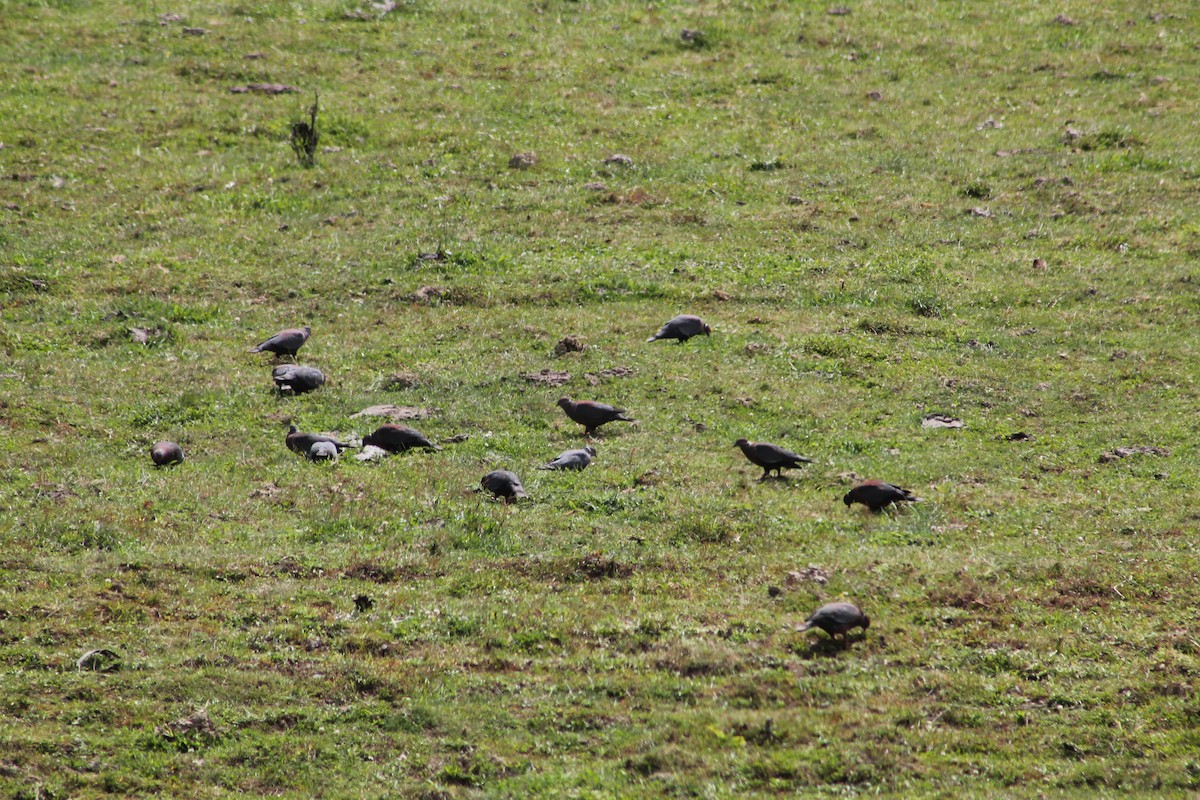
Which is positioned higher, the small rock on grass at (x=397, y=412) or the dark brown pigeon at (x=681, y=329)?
the dark brown pigeon at (x=681, y=329)

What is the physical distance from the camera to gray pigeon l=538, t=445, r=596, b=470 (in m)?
15.0

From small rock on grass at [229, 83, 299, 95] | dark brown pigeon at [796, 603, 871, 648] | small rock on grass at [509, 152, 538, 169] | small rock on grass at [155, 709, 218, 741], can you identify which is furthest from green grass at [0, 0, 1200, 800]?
small rock on grass at [229, 83, 299, 95]

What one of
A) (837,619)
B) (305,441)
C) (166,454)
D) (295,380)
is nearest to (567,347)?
(295,380)

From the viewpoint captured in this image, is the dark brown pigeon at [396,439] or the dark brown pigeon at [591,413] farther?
the dark brown pigeon at [591,413]

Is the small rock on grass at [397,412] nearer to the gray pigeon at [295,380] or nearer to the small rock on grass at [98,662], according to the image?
the gray pigeon at [295,380]

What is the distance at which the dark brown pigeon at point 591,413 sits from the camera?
16062 mm

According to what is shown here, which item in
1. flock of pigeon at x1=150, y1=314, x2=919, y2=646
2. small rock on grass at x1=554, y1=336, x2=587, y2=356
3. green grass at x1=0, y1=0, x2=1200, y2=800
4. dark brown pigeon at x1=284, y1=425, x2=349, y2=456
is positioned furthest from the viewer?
small rock on grass at x1=554, y1=336, x2=587, y2=356

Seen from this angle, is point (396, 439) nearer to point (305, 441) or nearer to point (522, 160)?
point (305, 441)

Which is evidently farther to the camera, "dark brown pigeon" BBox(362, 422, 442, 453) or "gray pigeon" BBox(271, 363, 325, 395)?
"gray pigeon" BBox(271, 363, 325, 395)

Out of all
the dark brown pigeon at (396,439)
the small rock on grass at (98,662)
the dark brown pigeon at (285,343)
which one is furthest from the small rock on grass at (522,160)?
the small rock on grass at (98,662)

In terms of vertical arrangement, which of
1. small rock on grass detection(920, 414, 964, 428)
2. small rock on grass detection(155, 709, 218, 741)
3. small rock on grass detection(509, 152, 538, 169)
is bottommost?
small rock on grass detection(155, 709, 218, 741)

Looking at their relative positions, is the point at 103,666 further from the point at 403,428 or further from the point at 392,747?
the point at 403,428

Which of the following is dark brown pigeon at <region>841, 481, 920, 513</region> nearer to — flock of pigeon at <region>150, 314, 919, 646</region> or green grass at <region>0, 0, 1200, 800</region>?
flock of pigeon at <region>150, 314, 919, 646</region>

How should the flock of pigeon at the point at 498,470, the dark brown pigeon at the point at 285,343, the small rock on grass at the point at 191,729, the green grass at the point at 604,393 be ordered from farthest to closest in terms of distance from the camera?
1. the dark brown pigeon at the point at 285,343
2. the flock of pigeon at the point at 498,470
3. the green grass at the point at 604,393
4. the small rock on grass at the point at 191,729
